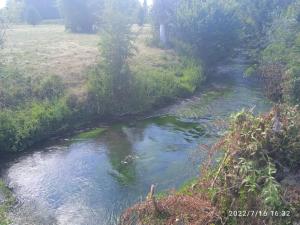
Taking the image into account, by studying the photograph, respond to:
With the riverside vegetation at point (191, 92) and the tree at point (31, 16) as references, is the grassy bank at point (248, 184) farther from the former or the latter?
the tree at point (31, 16)

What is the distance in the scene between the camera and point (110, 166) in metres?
18.9

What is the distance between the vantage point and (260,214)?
994 centimetres

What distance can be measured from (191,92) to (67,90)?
9.78 metres

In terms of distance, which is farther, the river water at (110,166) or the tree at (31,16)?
the tree at (31,16)

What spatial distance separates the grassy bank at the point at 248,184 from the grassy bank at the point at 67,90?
491 inches

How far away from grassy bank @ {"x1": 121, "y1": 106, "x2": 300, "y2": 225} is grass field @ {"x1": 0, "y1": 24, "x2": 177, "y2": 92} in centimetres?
1670

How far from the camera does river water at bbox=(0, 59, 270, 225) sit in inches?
599

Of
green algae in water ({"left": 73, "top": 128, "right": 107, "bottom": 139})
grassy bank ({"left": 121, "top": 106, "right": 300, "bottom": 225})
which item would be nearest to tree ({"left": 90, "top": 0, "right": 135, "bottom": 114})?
green algae in water ({"left": 73, "top": 128, "right": 107, "bottom": 139})

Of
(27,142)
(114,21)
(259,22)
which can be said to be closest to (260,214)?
(27,142)

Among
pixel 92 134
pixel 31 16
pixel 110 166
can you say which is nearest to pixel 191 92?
pixel 92 134

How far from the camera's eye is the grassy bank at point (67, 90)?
22703mm

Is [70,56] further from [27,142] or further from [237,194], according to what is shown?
[237,194]

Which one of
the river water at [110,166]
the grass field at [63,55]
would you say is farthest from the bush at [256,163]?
the grass field at [63,55]

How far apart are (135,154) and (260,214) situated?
35.2 feet
